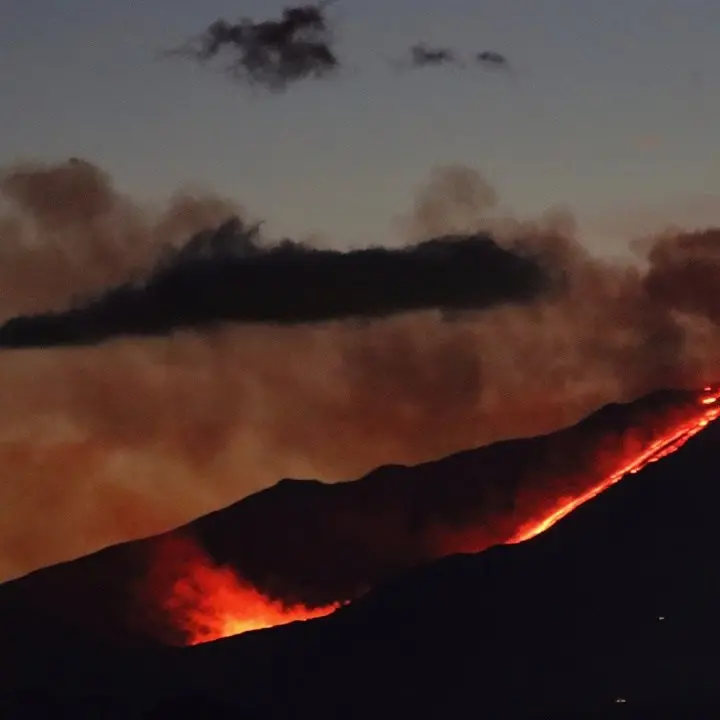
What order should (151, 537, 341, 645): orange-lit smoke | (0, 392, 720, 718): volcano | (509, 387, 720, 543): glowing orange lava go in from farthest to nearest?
(509, 387, 720, 543): glowing orange lava < (151, 537, 341, 645): orange-lit smoke < (0, 392, 720, 718): volcano

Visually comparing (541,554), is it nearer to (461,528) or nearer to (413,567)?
(413,567)

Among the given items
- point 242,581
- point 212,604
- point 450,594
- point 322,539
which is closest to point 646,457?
point 450,594

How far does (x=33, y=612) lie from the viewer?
12925cm

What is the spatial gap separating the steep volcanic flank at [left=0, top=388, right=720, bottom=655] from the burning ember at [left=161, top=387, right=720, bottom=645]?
4.3 inches

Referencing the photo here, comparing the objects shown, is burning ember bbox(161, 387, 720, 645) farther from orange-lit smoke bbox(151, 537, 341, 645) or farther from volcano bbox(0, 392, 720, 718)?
volcano bbox(0, 392, 720, 718)

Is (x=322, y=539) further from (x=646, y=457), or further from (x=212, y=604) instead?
(x=646, y=457)

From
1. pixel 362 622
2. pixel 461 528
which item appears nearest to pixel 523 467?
pixel 461 528

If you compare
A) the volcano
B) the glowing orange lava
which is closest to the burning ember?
the glowing orange lava

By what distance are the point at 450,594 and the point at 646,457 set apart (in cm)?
2019

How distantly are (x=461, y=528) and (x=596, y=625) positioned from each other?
25.7 m

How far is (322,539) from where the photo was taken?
127125mm

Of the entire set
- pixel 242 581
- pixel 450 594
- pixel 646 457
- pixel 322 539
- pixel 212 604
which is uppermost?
pixel 322 539

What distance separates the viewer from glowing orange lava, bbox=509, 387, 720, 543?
388ft

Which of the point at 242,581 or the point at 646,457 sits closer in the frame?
the point at 242,581
